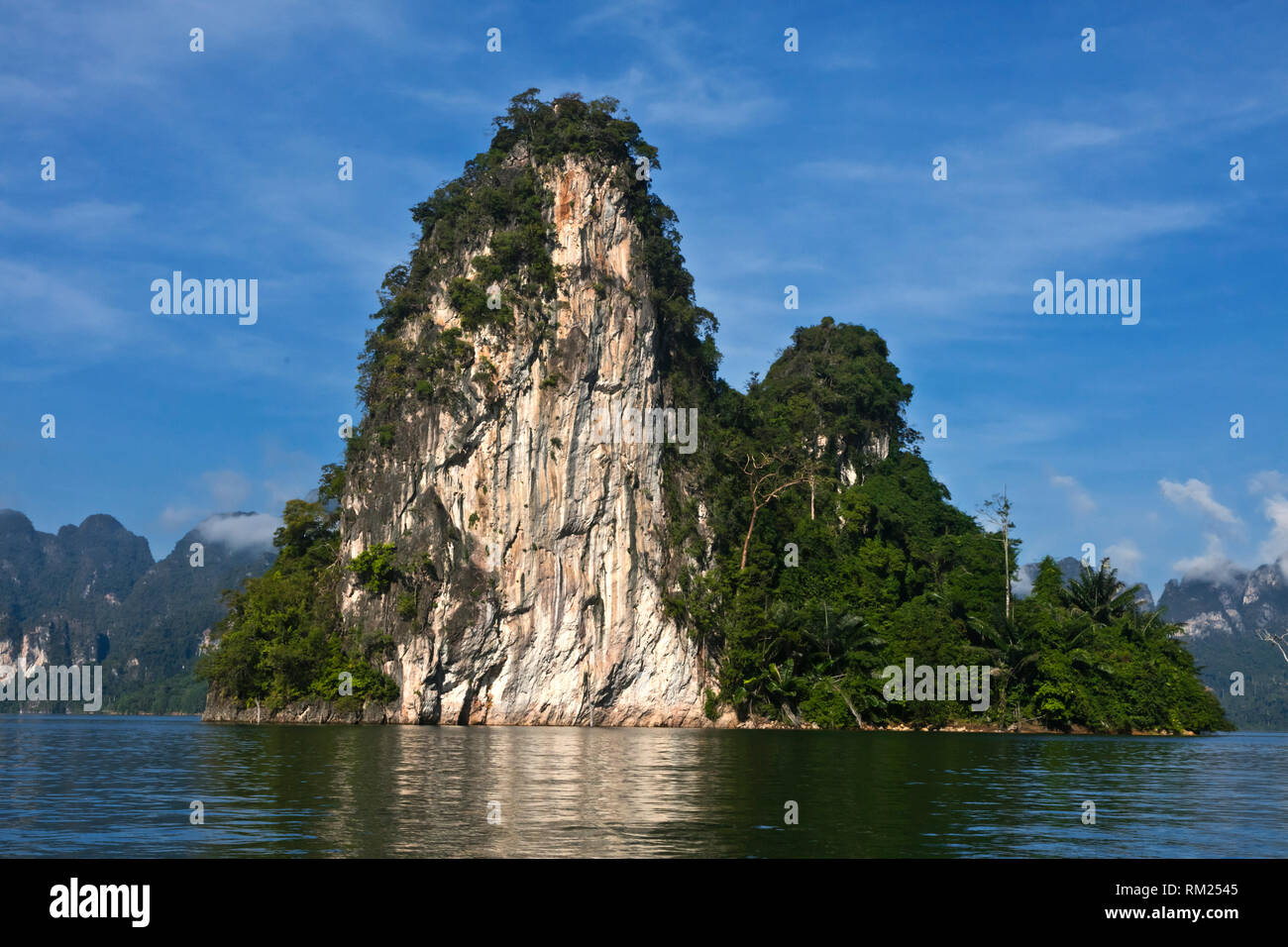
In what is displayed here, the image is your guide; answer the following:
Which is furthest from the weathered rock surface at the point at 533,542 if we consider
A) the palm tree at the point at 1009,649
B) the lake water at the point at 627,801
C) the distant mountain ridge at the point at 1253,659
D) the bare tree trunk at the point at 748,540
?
the distant mountain ridge at the point at 1253,659

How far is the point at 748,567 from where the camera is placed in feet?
190

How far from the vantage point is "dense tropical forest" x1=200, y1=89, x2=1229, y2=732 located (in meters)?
54.1

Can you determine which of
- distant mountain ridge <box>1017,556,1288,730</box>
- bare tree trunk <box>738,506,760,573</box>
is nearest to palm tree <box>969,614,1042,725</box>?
bare tree trunk <box>738,506,760,573</box>

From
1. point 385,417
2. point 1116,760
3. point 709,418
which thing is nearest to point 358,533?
point 385,417

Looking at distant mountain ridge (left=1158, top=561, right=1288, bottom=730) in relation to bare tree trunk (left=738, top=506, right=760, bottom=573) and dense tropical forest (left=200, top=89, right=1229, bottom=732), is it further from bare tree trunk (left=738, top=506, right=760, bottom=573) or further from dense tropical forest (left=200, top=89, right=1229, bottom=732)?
bare tree trunk (left=738, top=506, right=760, bottom=573)

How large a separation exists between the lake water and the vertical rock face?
20.8 meters

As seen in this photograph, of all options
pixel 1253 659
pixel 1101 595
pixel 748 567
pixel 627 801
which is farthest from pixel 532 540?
pixel 1253 659

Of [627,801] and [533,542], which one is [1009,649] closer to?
[533,542]

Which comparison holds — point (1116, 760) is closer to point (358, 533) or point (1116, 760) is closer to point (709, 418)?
point (709, 418)

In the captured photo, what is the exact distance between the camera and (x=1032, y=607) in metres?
56.1

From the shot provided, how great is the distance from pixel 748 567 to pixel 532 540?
12.1 m

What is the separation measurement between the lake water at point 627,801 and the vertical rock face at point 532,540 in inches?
820

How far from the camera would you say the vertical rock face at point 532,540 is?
55.5m
